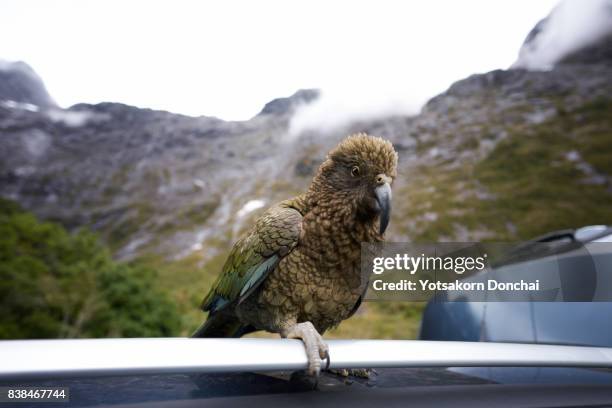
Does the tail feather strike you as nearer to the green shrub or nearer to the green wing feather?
the green wing feather

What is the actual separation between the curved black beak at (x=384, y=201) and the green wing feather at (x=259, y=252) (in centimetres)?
26

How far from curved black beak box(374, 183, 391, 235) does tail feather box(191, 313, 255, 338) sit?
674 millimetres

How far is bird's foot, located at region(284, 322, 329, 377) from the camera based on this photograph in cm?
83

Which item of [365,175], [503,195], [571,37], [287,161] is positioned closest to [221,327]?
[365,175]

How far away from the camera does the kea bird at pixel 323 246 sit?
1256mm

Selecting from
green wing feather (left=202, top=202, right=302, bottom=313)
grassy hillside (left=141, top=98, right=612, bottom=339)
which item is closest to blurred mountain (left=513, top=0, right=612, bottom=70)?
grassy hillside (left=141, top=98, right=612, bottom=339)

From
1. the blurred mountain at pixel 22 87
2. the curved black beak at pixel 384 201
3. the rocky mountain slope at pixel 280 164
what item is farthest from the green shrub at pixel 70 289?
the curved black beak at pixel 384 201

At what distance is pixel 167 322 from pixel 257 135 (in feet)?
16.3

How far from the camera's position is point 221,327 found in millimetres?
1548

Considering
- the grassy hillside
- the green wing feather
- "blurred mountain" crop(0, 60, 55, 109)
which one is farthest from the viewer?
"blurred mountain" crop(0, 60, 55, 109)

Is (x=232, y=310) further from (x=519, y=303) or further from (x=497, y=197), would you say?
(x=497, y=197)

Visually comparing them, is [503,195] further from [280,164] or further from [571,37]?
[280,164]

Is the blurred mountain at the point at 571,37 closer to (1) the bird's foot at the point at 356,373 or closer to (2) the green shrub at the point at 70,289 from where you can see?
(1) the bird's foot at the point at 356,373

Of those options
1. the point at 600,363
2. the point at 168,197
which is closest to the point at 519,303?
the point at 600,363
